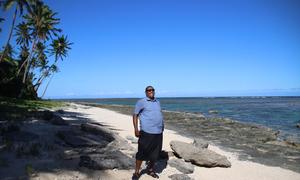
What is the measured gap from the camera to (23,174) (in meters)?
5.84

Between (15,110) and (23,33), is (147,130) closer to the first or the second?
(15,110)

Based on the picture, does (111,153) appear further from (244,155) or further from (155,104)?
(244,155)

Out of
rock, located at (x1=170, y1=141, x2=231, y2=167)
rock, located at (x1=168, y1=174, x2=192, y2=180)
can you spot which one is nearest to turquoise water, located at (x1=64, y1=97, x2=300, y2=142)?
rock, located at (x1=170, y1=141, x2=231, y2=167)

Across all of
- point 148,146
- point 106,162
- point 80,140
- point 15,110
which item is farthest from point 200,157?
point 15,110

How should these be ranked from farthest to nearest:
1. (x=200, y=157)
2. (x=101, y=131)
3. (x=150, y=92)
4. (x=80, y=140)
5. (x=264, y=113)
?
(x=264, y=113) → (x=101, y=131) → (x=80, y=140) → (x=200, y=157) → (x=150, y=92)

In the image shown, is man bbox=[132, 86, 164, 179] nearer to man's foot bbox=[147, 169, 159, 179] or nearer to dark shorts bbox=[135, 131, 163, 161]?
dark shorts bbox=[135, 131, 163, 161]

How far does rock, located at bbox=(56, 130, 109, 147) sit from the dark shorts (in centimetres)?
281

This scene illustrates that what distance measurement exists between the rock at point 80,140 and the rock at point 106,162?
158 cm

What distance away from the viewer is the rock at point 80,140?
28.4ft

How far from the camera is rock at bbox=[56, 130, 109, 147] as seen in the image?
28.4 feet

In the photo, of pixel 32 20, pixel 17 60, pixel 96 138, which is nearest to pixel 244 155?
pixel 96 138

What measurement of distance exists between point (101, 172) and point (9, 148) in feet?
8.99

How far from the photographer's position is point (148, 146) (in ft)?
20.9

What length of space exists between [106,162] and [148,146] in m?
1.21
